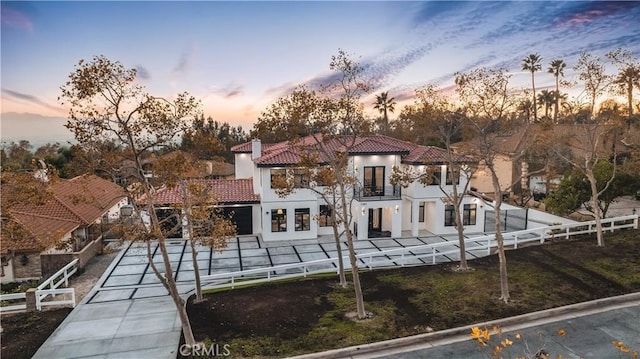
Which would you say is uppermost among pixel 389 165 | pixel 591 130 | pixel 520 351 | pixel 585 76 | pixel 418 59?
pixel 418 59

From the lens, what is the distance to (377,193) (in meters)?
26.0

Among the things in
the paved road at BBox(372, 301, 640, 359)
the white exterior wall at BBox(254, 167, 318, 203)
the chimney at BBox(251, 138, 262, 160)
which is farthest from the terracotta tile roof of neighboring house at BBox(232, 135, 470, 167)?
the paved road at BBox(372, 301, 640, 359)

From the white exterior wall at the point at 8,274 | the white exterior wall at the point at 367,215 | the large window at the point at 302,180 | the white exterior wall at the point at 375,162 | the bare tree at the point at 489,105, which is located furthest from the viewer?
the white exterior wall at the point at 375,162

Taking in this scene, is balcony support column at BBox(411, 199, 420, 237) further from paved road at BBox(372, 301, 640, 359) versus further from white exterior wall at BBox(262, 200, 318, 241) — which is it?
paved road at BBox(372, 301, 640, 359)

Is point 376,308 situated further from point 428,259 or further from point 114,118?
point 114,118

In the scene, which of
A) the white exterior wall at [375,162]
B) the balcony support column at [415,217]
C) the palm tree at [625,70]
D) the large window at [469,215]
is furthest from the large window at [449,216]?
the palm tree at [625,70]

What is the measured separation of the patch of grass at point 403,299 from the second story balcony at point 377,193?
25.0 ft

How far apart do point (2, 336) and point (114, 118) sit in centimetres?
846

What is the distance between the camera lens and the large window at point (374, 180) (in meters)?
25.9

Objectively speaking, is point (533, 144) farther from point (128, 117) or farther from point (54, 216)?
point (54, 216)

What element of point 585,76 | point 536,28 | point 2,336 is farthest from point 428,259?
point 2,336

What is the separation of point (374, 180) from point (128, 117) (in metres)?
18.3

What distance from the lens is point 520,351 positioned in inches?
430

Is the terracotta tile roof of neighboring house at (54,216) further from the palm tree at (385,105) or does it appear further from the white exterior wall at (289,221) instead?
the palm tree at (385,105)
